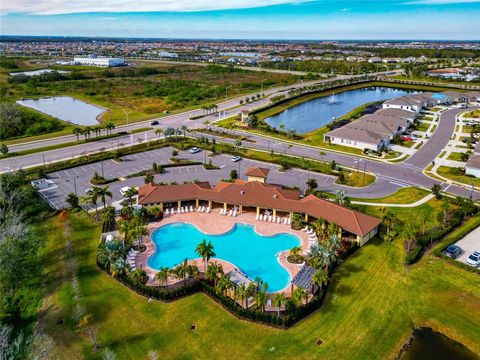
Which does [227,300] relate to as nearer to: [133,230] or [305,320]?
[305,320]

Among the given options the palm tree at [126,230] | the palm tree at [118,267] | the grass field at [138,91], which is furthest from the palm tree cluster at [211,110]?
the palm tree at [118,267]

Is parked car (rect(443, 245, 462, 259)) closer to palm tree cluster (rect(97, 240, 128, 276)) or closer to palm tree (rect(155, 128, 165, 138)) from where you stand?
palm tree cluster (rect(97, 240, 128, 276))

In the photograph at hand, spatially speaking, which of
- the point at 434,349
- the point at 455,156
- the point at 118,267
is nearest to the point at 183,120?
the point at 455,156

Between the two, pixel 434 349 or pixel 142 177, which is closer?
pixel 434 349

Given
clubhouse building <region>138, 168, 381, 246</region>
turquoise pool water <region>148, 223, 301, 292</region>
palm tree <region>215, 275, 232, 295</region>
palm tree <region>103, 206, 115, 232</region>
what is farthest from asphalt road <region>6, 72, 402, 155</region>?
palm tree <region>215, 275, 232, 295</region>

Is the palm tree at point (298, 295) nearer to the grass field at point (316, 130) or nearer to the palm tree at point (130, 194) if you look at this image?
the palm tree at point (130, 194)

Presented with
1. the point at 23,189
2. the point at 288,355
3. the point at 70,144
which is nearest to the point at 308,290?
the point at 288,355
